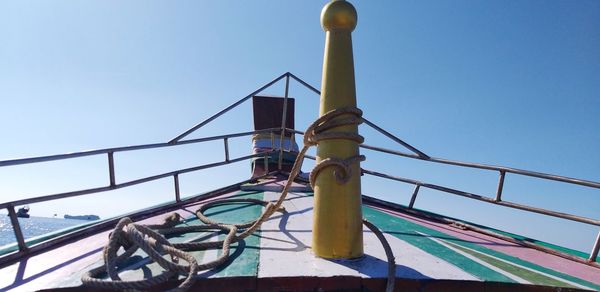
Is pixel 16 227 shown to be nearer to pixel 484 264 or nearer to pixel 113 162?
pixel 113 162

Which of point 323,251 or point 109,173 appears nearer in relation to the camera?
point 323,251

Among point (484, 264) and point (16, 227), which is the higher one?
point (16, 227)

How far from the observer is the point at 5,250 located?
2.71 metres

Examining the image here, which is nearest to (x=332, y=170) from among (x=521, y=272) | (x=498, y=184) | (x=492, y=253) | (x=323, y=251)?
(x=323, y=251)

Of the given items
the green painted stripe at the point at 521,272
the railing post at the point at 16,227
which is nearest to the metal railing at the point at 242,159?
the railing post at the point at 16,227

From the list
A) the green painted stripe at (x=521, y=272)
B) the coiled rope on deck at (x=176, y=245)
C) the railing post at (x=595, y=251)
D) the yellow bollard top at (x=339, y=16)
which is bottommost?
the railing post at (x=595, y=251)

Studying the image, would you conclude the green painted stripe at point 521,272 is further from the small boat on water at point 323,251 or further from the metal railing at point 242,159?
the metal railing at point 242,159

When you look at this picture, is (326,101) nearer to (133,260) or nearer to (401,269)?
(401,269)

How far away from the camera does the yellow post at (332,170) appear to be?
213cm

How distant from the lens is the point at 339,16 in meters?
2.24

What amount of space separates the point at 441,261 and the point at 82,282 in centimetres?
214

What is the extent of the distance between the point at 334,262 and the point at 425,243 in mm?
1159

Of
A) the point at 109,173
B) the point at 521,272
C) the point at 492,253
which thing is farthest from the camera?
the point at 109,173

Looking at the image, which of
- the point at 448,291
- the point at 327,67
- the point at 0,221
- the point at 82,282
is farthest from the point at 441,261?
the point at 0,221
